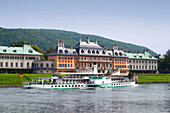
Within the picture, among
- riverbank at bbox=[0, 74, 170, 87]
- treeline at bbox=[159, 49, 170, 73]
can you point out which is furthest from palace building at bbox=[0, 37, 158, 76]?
treeline at bbox=[159, 49, 170, 73]

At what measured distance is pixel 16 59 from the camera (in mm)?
144250

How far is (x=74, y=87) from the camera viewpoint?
112 m

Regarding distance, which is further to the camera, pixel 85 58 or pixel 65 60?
pixel 85 58

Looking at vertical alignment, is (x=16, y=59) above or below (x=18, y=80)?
above

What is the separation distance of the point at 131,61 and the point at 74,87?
75.5m

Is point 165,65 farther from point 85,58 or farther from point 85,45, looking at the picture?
point 85,58

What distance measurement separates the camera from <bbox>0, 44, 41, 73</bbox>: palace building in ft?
463

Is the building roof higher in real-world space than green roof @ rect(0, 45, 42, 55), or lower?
higher

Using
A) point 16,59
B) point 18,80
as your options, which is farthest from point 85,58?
point 18,80

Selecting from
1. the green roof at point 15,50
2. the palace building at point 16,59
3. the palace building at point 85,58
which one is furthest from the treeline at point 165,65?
the green roof at point 15,50

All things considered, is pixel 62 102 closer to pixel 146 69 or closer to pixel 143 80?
pixel 143 80

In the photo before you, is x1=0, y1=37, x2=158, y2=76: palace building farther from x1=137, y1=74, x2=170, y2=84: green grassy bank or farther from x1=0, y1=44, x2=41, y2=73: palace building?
x1=137, y1=74, x2=170, y2=84: green grassy bank

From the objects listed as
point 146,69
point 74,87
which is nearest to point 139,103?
point 74,87

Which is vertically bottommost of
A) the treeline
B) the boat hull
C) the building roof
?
the boat hull
